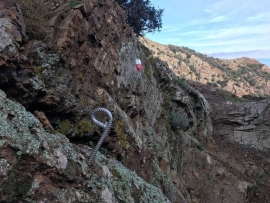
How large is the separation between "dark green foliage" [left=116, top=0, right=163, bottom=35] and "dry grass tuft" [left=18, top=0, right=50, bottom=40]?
7.46m

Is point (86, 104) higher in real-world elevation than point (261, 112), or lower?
higher

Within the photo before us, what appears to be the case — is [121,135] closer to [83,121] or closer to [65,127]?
[83,121]

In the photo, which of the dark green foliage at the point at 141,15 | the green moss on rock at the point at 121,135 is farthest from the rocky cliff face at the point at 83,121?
the dark green foliage at the point at 141,15

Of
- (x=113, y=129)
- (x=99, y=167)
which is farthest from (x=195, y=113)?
(x=99, y=167)

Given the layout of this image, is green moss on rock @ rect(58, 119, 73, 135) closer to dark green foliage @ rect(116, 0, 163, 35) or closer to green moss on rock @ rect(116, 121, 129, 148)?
green moss on rock @ rect(116, 121, 129, 148)

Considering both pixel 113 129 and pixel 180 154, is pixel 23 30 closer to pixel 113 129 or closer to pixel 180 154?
pixel 113 129

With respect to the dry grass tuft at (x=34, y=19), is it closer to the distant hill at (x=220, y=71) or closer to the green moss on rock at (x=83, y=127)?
the green moss on rock at (x=83, y=127)

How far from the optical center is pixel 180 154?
923cm

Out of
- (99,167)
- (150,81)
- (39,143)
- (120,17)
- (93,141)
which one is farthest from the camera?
(150,81)

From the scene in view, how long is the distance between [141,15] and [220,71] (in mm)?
30894

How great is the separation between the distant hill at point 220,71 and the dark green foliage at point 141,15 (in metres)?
19.2

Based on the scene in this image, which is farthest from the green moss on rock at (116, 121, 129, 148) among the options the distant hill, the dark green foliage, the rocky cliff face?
the distant hill

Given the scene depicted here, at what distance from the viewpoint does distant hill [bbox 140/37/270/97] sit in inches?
1426

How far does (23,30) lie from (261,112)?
12675mm
